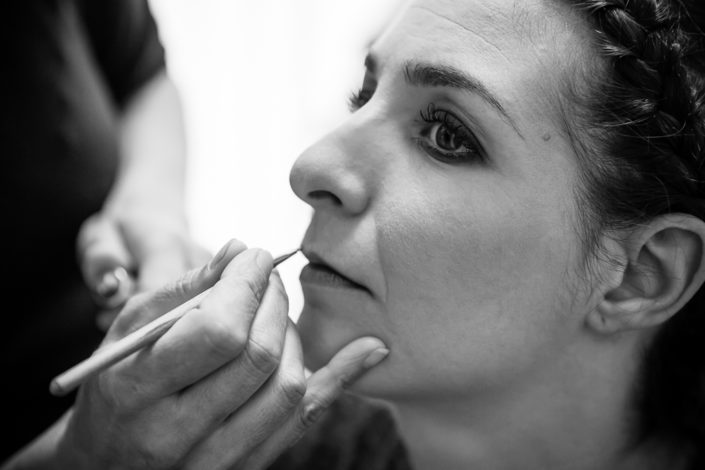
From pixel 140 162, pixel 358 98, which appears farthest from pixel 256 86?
pixel 358 98

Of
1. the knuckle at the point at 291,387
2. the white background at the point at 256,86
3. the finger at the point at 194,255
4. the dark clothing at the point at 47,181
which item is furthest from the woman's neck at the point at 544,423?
the white background at the point at 256,86

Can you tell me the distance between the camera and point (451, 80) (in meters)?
0.90

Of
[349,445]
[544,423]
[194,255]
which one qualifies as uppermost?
[194,255]

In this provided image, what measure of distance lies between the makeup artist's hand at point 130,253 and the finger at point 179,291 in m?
0.25

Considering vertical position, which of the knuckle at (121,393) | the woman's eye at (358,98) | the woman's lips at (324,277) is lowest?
the knuckle at (121,393)

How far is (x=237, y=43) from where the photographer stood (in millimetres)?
2631

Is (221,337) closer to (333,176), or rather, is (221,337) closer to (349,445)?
(333,176)

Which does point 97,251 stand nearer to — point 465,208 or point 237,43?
point 465,208

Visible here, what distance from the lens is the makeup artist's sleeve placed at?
1213 mm

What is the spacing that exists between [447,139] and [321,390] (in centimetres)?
38

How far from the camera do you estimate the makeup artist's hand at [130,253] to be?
1176 millimetres

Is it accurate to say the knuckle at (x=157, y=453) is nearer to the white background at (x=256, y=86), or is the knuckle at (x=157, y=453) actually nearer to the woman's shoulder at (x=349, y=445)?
the woman's shoulder at (x=349, y=445)

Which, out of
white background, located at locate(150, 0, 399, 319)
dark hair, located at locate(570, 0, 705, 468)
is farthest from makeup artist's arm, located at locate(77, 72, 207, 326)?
white background, located at locate(150, 0, 399, 319)

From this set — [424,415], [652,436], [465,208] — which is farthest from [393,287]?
[652,436]
